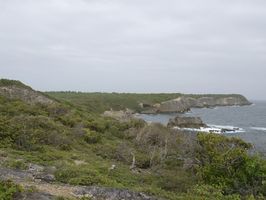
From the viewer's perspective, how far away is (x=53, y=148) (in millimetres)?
22250

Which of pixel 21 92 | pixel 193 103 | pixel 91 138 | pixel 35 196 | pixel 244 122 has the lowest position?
pixel 244 122

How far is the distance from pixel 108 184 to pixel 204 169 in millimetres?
4395

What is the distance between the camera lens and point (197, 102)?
145m

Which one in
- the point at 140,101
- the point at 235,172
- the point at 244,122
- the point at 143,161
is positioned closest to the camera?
the point at 235,172

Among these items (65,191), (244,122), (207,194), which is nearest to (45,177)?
(65,191)

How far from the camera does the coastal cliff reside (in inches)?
4562

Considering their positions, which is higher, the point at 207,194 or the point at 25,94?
the point at 25,94

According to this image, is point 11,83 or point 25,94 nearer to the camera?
point 25,94

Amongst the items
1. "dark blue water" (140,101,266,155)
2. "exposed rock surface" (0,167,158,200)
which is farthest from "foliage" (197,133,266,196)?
"dark blue water" (140,101,266,155)

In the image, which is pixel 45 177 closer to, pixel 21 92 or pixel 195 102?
pixel 21 92

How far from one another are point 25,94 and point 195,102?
335 feet

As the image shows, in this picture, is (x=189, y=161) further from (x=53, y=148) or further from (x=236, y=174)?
(x=53, y=148)

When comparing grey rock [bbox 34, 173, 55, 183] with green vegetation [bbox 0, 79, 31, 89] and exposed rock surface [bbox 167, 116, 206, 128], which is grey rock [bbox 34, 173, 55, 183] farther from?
exposed rock surface [bbox 167, 116, 206, 128]

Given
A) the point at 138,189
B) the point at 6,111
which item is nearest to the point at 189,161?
the point at 138,189
